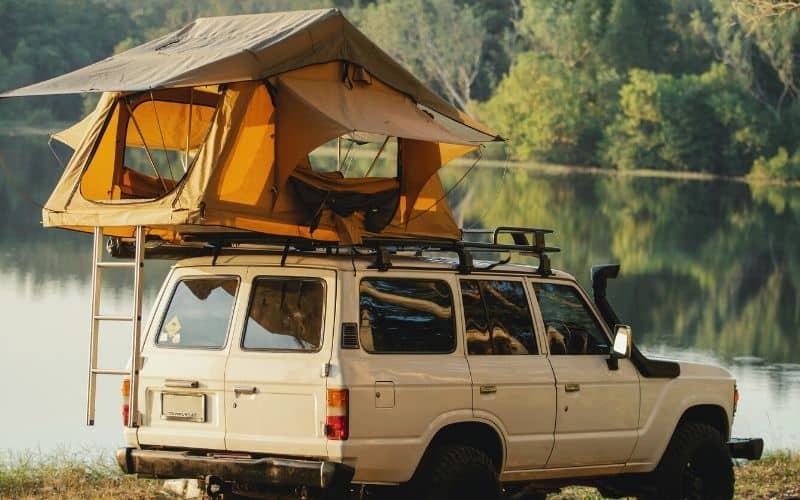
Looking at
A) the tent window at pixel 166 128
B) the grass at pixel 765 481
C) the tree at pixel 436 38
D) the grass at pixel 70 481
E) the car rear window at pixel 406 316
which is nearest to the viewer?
the car rear window at pixel 406 316

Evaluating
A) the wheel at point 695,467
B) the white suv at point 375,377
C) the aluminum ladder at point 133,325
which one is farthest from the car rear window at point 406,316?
the wheel at point 695,467

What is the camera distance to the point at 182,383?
8312 millimetres

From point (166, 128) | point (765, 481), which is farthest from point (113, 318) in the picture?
point (765, 481)

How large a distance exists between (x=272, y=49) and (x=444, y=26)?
102m

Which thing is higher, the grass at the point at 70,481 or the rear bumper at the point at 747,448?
the rear bumper at the point at 747,448

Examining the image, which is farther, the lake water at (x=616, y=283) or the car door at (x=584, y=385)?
the lake water at (x=616, y=283)

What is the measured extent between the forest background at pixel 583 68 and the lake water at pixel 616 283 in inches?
182

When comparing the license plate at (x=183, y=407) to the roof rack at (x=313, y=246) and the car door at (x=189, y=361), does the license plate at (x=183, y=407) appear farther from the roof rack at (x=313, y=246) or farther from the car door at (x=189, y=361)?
the roof rack at (x=313, y=246)

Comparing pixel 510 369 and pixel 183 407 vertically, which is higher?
pixel 510 369

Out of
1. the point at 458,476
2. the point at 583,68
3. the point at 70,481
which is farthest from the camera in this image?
the point at 583,68

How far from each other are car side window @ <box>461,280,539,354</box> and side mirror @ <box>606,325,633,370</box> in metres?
0.53

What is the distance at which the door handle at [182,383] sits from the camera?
27.1ft

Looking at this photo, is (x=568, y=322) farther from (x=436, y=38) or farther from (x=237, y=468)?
(x=436, y=38)

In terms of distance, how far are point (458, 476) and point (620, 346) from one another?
4.80ft
